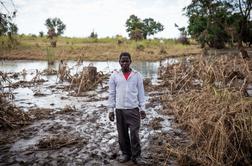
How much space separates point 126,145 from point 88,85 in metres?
8.55

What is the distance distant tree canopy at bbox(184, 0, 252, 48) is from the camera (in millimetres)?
27891

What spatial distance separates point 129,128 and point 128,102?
425mm

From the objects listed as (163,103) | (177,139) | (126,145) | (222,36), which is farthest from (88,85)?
(222,36)

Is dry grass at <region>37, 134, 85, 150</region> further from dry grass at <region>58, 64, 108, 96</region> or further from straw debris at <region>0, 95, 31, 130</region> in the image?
dry grass at <region>58, 64, 108, 96</region>

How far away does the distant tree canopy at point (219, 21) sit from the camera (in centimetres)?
2789

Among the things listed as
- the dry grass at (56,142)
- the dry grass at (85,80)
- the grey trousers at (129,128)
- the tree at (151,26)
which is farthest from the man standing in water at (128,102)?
the tree at (151,26)

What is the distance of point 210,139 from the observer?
4.93 m

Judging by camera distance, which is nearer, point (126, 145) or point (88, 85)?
point (126, 145)

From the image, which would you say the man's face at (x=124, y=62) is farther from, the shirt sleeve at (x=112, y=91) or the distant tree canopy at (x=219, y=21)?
the distant tree canopy at (x=219, y=21)

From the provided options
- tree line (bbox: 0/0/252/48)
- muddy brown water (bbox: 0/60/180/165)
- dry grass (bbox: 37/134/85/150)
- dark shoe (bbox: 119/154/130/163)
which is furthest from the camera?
tree line (bbox: 0/0/252/48)

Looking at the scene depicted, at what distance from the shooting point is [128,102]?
201 inches

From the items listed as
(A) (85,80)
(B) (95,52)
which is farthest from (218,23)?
(A) (85,80)

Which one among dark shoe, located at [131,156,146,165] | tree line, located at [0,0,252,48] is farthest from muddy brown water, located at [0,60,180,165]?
tree line, located at [0,0,252,48]

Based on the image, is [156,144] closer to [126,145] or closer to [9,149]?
[126,145]
